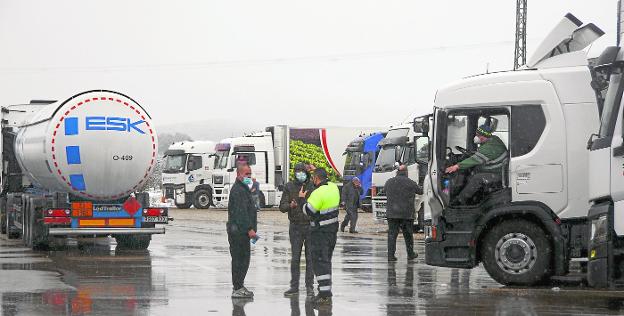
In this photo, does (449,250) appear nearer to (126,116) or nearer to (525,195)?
(525,195)

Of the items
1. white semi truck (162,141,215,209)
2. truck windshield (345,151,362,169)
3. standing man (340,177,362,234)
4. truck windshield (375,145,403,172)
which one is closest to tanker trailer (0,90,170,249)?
standing man (340,177,362,234)

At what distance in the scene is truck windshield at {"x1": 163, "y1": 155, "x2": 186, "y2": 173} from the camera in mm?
51281

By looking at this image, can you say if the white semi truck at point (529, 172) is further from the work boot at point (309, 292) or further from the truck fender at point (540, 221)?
the work boot at point (309, 292)

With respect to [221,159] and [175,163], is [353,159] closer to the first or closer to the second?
[221,159]

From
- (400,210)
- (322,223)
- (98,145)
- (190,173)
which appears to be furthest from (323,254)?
(190,173)

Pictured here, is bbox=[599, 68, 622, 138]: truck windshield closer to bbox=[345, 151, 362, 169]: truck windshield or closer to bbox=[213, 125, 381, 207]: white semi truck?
bbox=[345, 151, 362, 169]: truck windshield

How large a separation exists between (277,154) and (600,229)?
36.8 m

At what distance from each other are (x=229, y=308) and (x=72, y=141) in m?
9.21

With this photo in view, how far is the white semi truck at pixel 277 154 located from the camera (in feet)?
158

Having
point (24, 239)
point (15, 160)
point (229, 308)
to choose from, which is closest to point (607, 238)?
point (229, 308)

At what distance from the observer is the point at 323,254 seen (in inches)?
533

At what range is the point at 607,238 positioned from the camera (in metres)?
12.3

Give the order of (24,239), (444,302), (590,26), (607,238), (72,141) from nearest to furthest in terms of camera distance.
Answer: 1. (607,238)
2. (444,302)
3. (590,26)
4. (72,141)
5. (24,239)

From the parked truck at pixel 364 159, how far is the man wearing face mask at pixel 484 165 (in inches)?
970
